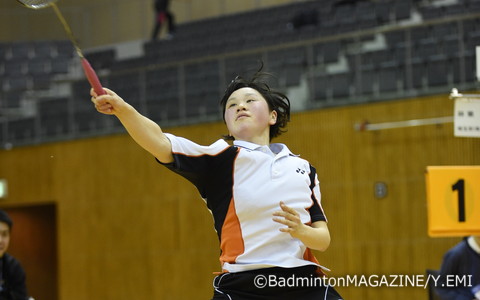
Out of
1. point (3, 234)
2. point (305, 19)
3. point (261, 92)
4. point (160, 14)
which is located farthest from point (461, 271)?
point (160, 14)

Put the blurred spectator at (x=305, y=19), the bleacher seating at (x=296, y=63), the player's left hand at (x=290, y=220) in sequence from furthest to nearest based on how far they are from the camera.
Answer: the blurred spectator at (x=305, y=19) < the bleacher seating at (x=296, y=63) < the player's left hand at (x=290, y=220)

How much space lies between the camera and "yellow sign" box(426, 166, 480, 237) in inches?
186

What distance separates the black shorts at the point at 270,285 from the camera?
3629 millimetres

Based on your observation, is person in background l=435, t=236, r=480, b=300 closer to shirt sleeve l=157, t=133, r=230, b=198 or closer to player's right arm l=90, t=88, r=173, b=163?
shirt sleeve l=157, t=133, r=230, b=198

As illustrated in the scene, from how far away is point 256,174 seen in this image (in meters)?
3.77

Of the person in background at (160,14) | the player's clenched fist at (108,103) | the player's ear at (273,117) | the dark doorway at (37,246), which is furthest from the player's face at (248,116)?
the person in background at (160,14)

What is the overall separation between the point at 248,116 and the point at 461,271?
257 cm

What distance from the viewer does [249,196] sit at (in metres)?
3.70

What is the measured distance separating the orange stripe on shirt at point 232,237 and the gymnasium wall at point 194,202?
6.55 m

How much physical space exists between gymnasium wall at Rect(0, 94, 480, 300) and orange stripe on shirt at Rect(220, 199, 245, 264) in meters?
6.55

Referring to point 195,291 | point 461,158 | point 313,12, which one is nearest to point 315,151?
point 461,158

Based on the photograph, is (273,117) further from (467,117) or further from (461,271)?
(461,271)

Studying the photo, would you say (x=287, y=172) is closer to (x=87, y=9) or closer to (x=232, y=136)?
(x=232, y=136)

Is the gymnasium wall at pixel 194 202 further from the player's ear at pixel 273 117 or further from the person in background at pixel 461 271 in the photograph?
the player's ear at pixel 273 117
